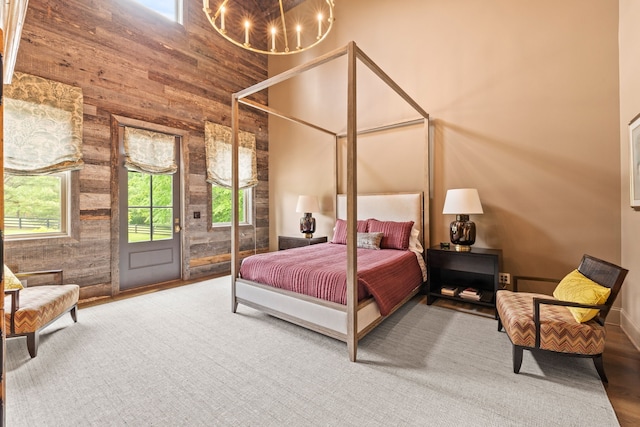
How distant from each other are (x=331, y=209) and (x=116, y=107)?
11.3 feet

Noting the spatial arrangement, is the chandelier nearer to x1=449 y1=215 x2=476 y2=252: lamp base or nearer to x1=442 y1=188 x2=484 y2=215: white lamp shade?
x1=442 y1=188 x2=484 y2=215: white lamp shade

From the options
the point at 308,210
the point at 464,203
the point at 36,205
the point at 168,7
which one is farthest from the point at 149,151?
the point at 464,203

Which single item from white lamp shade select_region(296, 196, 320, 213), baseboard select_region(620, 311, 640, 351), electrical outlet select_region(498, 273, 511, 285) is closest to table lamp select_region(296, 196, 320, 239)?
white lamp shade select_region(296, 196, 320, 213)

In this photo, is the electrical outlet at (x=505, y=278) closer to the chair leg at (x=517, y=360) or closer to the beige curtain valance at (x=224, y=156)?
the chair leg at (x=517, y=360)

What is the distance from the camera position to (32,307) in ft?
7.33

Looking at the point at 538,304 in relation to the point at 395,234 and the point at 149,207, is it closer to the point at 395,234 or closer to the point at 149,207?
the point at 395,234

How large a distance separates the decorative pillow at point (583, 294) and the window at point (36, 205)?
5109 millimetres

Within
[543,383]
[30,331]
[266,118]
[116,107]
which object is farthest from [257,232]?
[543,383]

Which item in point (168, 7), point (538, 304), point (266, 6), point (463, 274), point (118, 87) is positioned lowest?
point (463, 274)

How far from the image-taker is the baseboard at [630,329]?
93.7 inches

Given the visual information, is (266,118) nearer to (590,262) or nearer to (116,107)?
(116,107)

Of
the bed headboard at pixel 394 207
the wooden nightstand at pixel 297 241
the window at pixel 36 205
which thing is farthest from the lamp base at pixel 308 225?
the window at pixel 36 205

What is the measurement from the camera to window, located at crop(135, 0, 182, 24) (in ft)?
13.9

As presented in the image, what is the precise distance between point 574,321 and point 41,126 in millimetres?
5250
